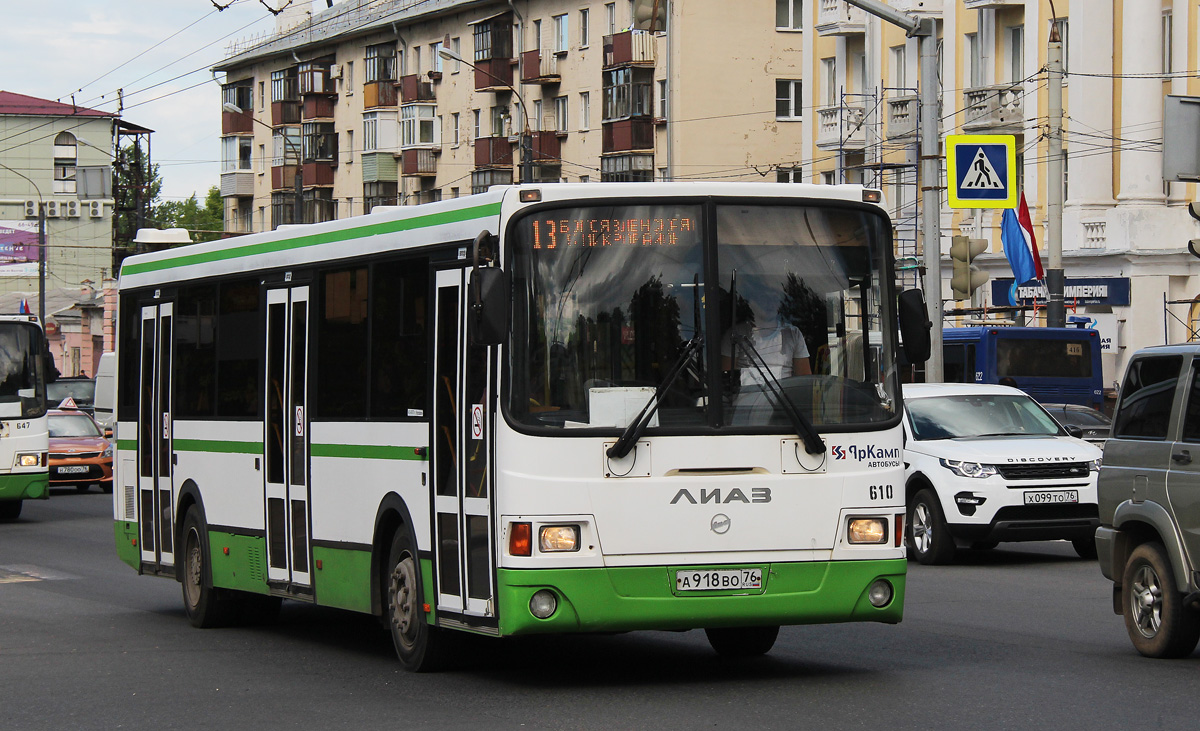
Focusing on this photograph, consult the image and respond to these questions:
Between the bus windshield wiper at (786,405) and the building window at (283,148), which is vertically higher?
the building window at (283,148)

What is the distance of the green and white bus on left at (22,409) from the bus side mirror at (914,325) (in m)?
18.6

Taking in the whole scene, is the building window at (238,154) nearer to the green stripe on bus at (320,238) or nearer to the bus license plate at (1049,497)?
the bus license plate at (1049,497)

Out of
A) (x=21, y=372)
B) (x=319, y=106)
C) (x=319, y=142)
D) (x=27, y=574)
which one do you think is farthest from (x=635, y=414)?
(x=319, y=142)

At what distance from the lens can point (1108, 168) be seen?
45625 mm

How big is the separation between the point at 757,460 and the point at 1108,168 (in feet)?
122

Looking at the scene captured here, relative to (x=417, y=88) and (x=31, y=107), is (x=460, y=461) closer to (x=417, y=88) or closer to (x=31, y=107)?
(x=417, y=88)

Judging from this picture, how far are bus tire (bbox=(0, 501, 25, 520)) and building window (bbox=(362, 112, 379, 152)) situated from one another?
5263cm

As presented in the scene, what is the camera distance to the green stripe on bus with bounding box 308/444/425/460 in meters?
11.2

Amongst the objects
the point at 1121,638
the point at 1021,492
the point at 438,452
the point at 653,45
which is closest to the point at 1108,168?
the point at 653,45

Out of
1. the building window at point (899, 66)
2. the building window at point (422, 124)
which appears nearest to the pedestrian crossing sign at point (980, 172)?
the building window at point (899, 66)

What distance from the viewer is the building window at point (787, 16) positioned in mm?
66250

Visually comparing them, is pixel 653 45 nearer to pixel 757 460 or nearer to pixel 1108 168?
pixel 1108 168

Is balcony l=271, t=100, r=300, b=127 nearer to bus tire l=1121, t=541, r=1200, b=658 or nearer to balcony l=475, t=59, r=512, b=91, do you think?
balcony l=475, t=59, r=512, b=91

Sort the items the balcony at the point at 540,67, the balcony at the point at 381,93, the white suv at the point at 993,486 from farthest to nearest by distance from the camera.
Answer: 1. the balcony at the point at 381,93
2. the balcony at the point at 540,67
3. the white suv at the point at 993,486
